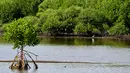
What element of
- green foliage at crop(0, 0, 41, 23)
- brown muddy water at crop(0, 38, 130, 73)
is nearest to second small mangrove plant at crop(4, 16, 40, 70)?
brown muddy water at crop(0, 38, 130, 73)

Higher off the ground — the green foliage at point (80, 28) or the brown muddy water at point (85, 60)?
the green foliage at point (80, 28)

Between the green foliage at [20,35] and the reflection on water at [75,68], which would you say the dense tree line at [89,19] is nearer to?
the reflection on water at [75,68]

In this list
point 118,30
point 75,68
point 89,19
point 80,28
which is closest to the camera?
point 75,68

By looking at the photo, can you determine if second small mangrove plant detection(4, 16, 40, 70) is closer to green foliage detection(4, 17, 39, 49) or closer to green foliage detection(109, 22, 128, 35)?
green foliage detection(4, 17, 39, 49)

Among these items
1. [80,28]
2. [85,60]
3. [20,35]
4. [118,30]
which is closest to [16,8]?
[80,28]

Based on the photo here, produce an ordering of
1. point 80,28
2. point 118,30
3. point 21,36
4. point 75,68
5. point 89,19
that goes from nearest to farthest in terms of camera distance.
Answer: point 21,36 < point 75,68 < point 118,30 < point 80,28 < point 89,19

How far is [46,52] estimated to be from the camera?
282 ft

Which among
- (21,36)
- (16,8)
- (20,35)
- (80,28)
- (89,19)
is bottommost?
(21,36)

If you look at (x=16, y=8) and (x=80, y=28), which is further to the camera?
(x=16, y=8)

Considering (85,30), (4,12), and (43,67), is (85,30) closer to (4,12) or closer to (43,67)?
(4,12)

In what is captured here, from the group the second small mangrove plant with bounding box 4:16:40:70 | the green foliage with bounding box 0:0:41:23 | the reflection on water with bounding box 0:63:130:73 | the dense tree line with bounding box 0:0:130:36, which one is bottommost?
the reflection on water with bounding box 0:63:130:73

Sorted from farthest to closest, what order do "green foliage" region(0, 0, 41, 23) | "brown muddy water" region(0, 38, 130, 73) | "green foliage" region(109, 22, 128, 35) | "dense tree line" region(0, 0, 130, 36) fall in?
1. "green foliage" region(0, 0, 41, 23)
2. "dense tree line" region(0, 0, 130, 36)
3. "green foliage" region(109, 22, 128, 35)
4. "brown muddy water" region(0, 38, 130, 73)

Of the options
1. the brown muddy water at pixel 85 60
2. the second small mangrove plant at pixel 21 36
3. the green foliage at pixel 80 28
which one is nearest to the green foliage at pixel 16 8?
the green foliage at pixel 80 28

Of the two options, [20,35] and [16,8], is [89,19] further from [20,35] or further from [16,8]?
[20,35]
